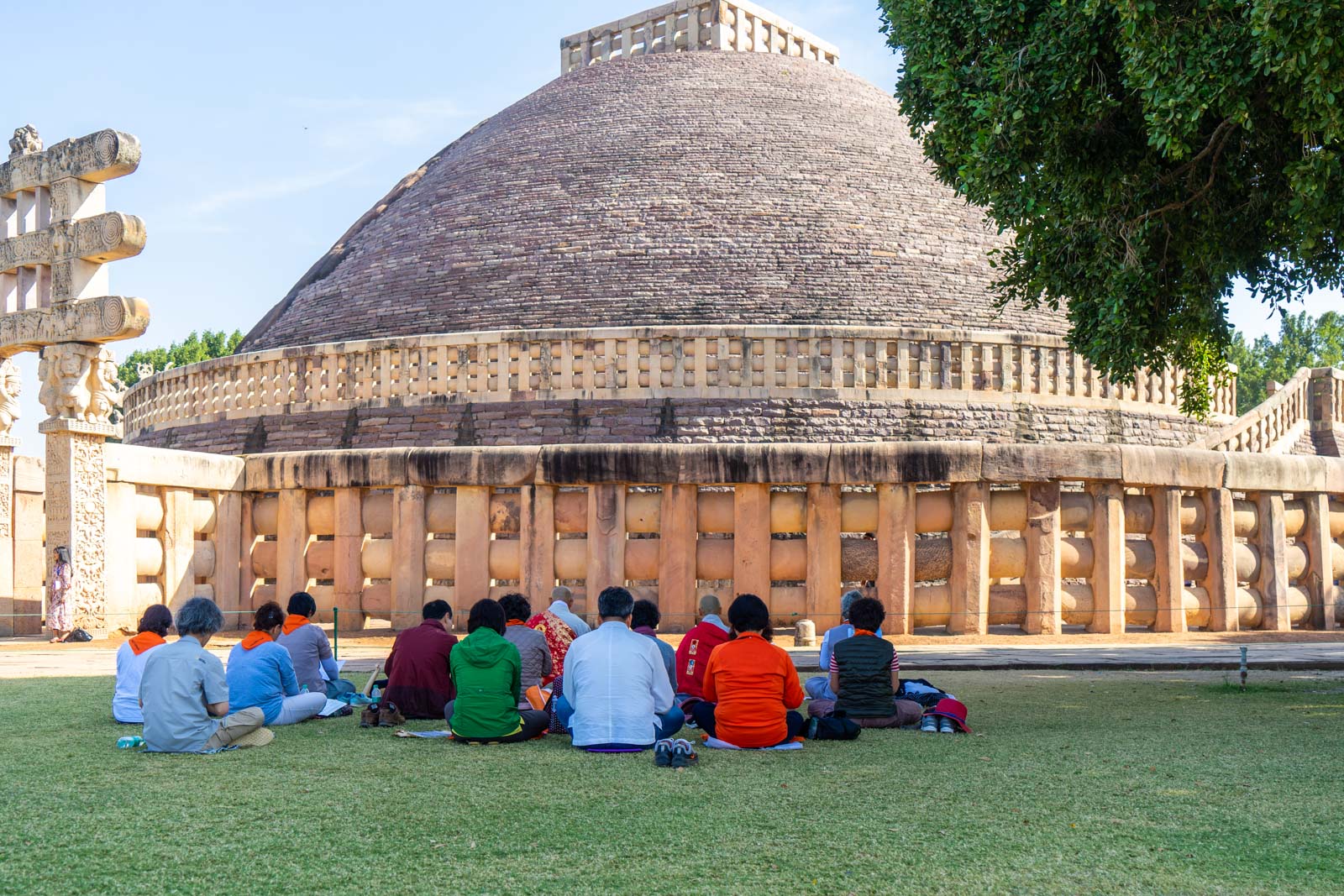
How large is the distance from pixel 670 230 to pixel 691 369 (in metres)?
5.54

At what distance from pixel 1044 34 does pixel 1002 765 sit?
4.68 m

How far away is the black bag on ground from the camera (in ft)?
22.1

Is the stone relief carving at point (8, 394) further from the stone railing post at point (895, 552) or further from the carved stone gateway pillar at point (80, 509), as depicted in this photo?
the stone railing post at point (895, 552)

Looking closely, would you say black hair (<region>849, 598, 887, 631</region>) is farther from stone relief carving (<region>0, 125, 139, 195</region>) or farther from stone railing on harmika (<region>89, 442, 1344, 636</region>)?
stone relief carving (<region>0, 125, 139, 195</region>)

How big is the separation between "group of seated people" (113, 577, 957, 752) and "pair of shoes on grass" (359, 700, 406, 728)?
0.02 m

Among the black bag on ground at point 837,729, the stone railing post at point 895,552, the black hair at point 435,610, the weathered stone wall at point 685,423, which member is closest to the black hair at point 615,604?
the black bag on ground at point 837,729

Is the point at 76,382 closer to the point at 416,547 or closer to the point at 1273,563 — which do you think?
the point at 416,547

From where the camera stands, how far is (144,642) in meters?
7.29

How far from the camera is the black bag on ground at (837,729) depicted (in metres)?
6.73

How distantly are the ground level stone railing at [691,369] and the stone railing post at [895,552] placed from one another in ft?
16.1

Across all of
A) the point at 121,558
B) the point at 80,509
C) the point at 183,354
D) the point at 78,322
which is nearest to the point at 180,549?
the point at 121,558

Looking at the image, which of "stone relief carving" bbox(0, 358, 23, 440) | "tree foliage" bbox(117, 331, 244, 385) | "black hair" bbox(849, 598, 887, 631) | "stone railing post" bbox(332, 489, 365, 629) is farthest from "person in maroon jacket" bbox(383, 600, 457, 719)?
"tree foliage" bbox(117, 331, 244, 385)

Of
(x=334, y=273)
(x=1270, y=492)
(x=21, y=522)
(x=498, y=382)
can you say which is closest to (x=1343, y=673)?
(x=1270, y=492)

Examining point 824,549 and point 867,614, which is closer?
point 867,614
